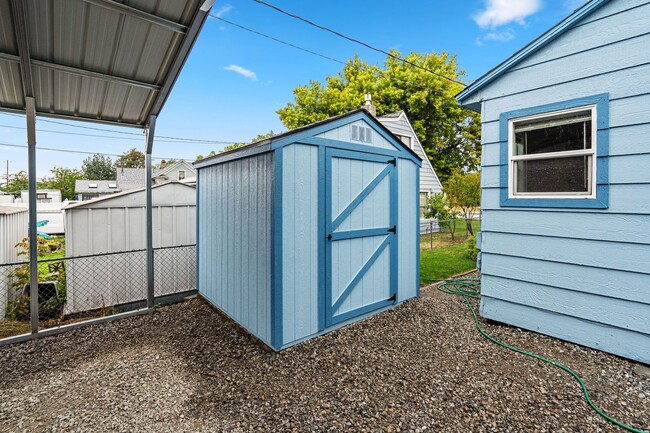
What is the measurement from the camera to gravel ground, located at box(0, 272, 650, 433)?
205cm

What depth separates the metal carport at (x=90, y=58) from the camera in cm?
246

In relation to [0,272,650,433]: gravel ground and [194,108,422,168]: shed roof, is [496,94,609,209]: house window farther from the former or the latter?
[0,272,650,433]: gravel ground

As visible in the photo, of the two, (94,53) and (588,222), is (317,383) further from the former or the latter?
(94,53)

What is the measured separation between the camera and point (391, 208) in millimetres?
4047

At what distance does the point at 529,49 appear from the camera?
3199 millimetres

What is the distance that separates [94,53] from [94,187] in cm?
2658

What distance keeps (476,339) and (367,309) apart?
4.05 feet

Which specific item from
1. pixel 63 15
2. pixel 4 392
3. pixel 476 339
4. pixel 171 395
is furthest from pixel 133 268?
pixel 476 339

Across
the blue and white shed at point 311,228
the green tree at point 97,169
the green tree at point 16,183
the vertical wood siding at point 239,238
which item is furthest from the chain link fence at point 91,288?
the green tree at point 97,169

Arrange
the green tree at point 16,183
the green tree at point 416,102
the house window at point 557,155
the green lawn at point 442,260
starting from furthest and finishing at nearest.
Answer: the green tree at point 16,183, the green tree at point 416,102, the green lawn at point 442,260, the house window at point 557,155

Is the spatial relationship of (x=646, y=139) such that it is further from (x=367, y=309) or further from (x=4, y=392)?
(x=4, y=392)

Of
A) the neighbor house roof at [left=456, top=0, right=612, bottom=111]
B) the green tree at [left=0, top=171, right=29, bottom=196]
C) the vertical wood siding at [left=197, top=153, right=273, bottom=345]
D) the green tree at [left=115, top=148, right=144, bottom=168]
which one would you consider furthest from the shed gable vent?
the green tree at [left=115, top=148, right=144, bottom=168]

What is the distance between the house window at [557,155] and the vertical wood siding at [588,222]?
0.24 ft

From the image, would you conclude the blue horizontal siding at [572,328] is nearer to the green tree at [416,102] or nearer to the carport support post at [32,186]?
the carport support post at [32,186]
